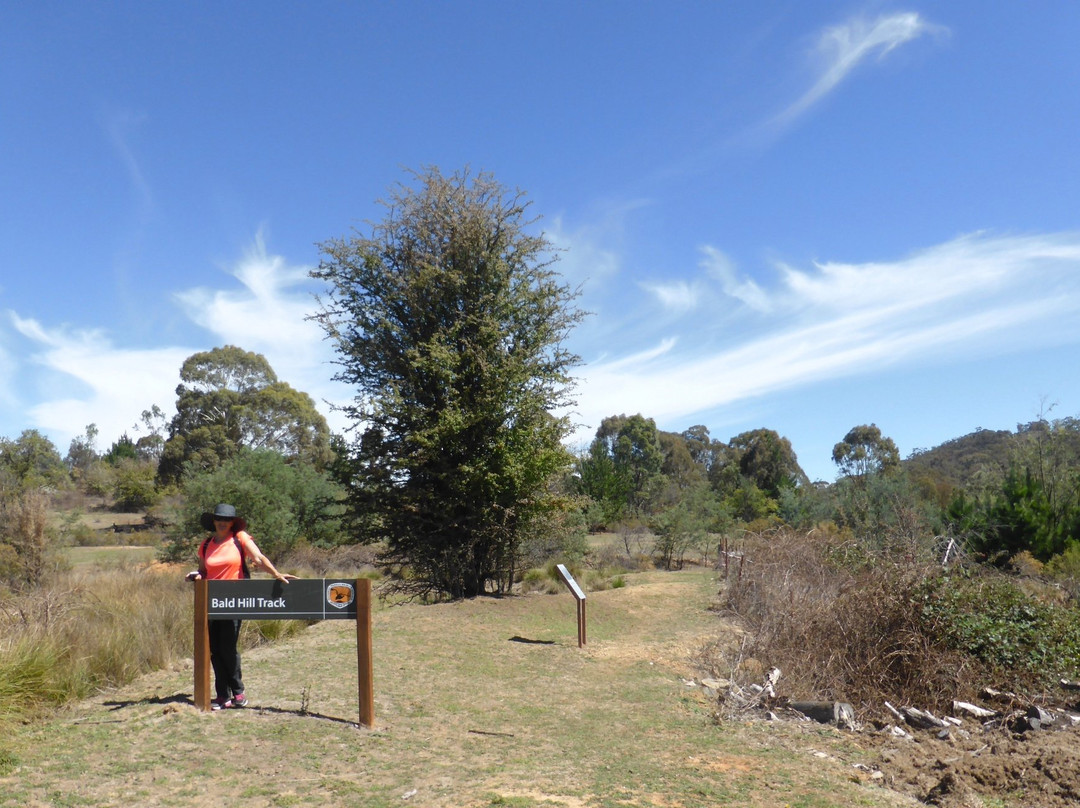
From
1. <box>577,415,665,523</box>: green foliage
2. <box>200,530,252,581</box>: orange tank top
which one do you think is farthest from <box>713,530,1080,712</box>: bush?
<box>577,415,665,523</box>: green foliage

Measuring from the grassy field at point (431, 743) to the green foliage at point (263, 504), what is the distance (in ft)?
59.5

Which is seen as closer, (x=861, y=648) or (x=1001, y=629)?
(x=1001, y=629)

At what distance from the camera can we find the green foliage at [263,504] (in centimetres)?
2858

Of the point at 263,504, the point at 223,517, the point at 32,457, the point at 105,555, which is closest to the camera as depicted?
the point at 223,517

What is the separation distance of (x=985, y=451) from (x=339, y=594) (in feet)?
301

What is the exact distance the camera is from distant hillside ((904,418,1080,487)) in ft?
113

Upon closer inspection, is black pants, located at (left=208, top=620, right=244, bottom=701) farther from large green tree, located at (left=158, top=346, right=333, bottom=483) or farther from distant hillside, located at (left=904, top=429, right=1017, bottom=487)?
distant hillside, located at (left=904, top=429, right=1017, bottom=487)

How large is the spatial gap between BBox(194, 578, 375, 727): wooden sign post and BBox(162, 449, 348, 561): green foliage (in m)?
20.2

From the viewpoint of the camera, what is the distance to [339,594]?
7430 mm

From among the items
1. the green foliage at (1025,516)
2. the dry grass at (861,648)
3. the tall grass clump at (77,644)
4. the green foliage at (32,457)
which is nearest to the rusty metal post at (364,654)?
the tall grass clump at (77,644)

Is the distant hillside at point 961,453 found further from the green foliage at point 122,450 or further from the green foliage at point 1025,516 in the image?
the green foliage at point 122,450

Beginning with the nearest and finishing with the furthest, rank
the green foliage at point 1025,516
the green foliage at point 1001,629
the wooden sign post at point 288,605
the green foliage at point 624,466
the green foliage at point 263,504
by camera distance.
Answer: the wooden sign post at point 288,605 → the green foliage at point 1001,629 → the green foliage at point 1025,516 → the green foliage at point 263,504 → the green foliage at point 624,466

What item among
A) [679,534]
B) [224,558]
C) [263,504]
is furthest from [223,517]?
[679,534]

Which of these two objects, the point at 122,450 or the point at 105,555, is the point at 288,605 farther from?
the point at 122,450
